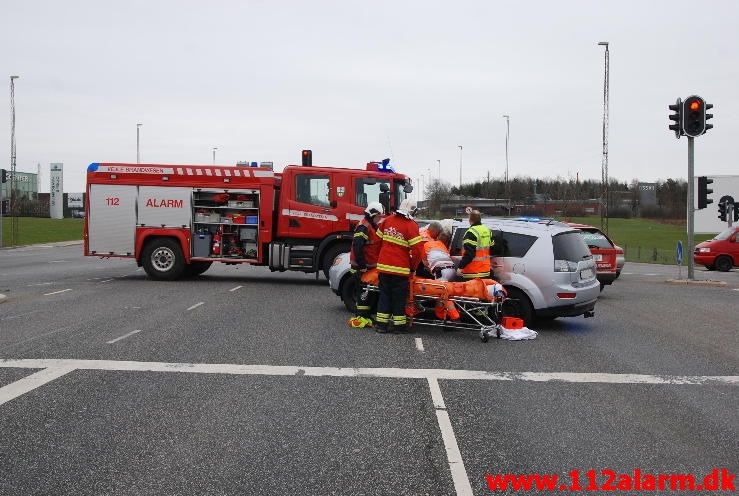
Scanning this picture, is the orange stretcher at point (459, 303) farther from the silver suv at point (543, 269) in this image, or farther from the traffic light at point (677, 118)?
the traffic light at point (677, 118)

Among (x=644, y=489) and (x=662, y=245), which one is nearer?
(x=644, y=489)

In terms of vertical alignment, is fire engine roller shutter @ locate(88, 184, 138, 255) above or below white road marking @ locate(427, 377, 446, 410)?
above

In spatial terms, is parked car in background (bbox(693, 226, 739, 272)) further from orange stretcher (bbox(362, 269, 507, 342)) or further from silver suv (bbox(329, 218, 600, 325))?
orange stretcher (bbox(362, 269, 507, 342))

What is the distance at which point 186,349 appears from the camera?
8.49 m

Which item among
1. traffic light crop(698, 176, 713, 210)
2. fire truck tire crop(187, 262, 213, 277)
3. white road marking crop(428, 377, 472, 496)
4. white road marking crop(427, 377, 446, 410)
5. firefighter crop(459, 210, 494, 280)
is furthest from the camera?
traffic light crop(698, 176, 713, 210)

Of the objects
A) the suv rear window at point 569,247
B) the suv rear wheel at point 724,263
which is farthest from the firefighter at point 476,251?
the suv rear wheel at point 724,263

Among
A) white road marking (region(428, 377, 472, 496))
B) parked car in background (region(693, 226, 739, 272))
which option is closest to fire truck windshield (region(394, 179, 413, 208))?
white road marking (region(428, 377, 472, 496))

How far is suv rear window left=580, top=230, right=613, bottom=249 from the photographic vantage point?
15647 millimetres

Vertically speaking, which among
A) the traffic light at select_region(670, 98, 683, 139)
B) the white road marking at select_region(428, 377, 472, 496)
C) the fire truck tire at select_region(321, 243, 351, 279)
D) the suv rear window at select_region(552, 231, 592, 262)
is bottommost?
the white road marking at select_region(428, 377, 472, 496)

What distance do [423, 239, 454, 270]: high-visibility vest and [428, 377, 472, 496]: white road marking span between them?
13.2 ft

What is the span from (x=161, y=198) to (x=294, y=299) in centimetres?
527

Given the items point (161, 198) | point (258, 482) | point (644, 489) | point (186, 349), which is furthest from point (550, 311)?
point (161, 198)

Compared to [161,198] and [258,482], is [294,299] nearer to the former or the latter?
[161,198]

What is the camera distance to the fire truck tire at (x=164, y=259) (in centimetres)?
1759
